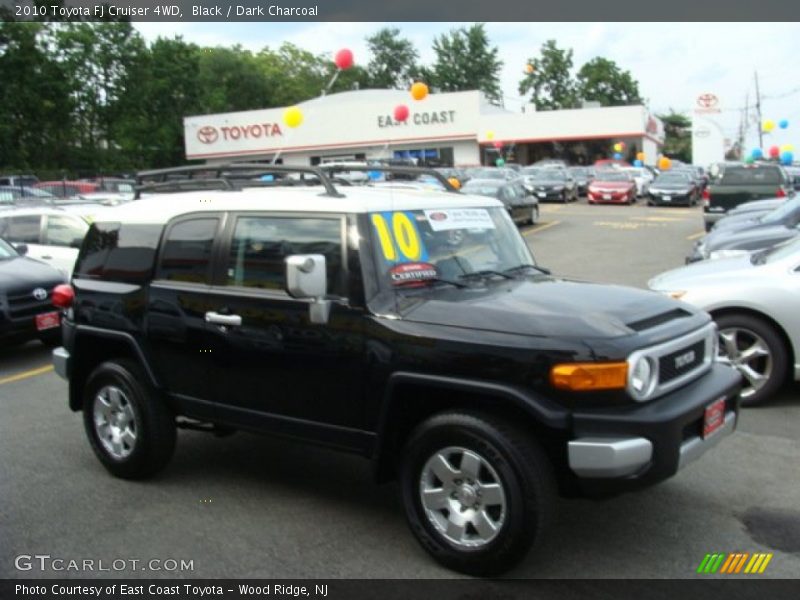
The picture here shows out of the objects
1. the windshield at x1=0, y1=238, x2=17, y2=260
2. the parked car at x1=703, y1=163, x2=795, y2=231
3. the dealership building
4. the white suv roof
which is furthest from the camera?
the dealership building

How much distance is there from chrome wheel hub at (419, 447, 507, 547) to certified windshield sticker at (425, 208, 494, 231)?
53.1 inches

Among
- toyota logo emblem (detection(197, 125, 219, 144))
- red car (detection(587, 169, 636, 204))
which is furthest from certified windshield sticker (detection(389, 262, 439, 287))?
toyota logo emblem (detection(197, 125, 219, 144))

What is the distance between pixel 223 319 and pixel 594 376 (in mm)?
2138

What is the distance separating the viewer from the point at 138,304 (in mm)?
5070

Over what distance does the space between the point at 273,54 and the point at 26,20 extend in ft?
165

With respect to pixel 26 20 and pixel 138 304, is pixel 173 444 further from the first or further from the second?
pixel 26 20

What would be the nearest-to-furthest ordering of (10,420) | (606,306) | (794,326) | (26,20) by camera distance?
(606,306)
(794,326)
(10,420)
(26,20)

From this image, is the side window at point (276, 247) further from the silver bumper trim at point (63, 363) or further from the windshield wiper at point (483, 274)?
the silver bumper trim at point (63, 363)

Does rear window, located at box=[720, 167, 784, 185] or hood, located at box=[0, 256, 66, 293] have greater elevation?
rear window, located at box=[720, 167, 784, 185]

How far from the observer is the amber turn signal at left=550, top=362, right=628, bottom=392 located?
3.58 m

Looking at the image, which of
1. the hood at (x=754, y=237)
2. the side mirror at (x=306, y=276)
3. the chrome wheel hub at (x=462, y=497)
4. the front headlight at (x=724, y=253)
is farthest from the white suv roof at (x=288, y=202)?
the hood at (x=754, y=237)

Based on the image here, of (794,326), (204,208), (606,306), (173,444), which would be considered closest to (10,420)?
(173,444)

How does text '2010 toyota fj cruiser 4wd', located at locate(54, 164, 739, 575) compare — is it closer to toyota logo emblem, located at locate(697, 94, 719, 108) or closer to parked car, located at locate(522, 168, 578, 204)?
parked car, located at locate(522, 168, 578, 204)

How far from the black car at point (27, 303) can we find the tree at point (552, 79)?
313 feet
